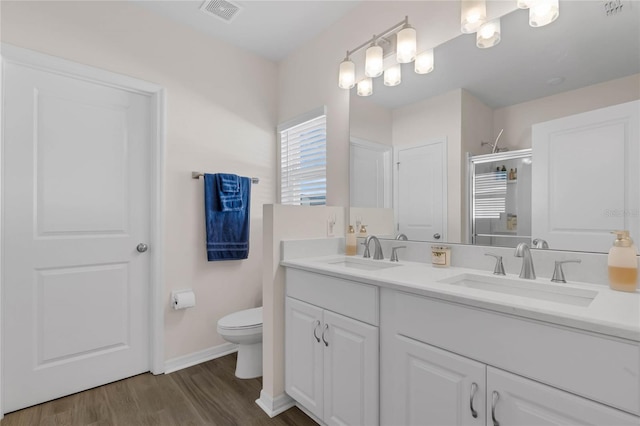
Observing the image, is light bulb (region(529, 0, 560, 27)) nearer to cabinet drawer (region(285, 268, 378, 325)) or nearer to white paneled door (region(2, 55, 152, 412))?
cabinet drawer (region(285, 268, 378, 325))

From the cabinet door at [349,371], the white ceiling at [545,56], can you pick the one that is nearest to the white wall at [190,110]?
the cabinet door at [349,371]

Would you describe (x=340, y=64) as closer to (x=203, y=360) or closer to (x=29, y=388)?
(x=203, y=360)

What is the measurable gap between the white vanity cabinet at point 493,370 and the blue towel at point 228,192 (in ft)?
5.25

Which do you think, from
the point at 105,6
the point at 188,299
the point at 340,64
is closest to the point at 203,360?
the point at 188,299

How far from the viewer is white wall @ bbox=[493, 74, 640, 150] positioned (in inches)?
47.0

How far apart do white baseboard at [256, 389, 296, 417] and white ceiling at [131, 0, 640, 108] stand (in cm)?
189

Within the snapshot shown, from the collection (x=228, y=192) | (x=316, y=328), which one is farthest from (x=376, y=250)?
(x=228, y=192)

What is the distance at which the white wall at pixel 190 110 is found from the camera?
6.41 ft

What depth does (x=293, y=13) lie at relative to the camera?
2.24 m

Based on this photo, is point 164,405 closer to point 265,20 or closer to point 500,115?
point 500,115

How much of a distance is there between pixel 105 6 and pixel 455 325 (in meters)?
2.75

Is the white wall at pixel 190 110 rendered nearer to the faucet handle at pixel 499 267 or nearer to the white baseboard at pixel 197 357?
the white baseboard at pixel 197 357

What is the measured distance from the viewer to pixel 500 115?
1.47 metres

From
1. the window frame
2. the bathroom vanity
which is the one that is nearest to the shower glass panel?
the bathroom vanity
